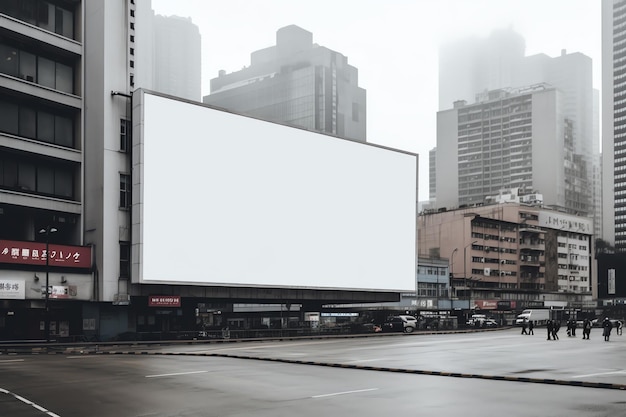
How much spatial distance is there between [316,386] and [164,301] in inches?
1749

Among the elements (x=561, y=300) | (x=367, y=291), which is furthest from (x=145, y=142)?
(x=561, y=300)

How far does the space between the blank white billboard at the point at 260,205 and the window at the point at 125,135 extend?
7.42ft

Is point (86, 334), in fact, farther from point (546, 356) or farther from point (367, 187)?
point (546, 356)

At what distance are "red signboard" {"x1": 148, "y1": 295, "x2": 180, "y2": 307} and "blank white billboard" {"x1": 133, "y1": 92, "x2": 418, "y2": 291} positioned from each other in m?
2.19

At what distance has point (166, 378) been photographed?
92.1 feet

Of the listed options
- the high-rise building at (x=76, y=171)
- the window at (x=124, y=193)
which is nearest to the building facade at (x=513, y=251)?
the window at (x=124, y=193)

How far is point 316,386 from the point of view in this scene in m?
25.2

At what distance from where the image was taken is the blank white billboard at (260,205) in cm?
6638

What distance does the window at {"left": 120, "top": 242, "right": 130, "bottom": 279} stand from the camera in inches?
2625

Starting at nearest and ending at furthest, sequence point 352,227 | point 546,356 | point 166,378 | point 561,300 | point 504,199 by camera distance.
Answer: point 166,378
point 546,356
point 352,227
point 561,300
point 504,199

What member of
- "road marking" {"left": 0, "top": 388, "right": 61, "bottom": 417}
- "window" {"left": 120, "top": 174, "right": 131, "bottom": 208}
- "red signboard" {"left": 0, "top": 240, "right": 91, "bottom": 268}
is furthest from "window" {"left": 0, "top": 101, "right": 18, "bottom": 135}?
"road marking" {"left": 0, "top": 388, "right": 61, "bottom": 417}

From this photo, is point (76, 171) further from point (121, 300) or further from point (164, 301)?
point (164, 301)

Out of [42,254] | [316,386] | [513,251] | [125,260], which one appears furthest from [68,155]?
[513,251]

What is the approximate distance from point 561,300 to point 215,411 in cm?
17054
